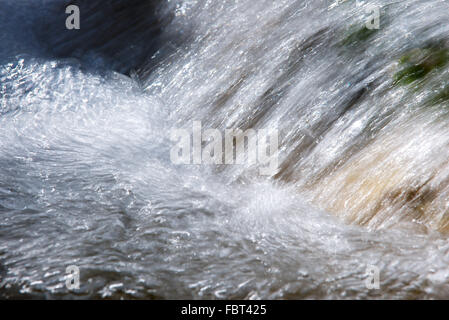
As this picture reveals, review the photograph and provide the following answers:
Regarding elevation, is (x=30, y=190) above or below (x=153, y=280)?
above

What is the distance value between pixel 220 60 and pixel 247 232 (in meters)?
2.22

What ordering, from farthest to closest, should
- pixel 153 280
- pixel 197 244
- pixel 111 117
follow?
pixel 111 117
pixel 197 244
pixel 153 280

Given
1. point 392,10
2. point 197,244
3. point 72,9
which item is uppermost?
point 72,9

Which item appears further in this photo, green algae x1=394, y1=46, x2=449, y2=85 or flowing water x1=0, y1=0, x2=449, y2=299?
green algae x1=394, y1=46, x2=449, y2=85

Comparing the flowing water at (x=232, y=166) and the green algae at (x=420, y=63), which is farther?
the green algae at (x=420, y=63)

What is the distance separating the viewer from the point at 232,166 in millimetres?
3688

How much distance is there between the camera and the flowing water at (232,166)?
2449mm

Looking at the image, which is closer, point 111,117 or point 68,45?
point 111,117

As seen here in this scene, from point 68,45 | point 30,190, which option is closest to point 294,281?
point 30,190

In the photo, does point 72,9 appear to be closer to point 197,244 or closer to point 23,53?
point 23,53

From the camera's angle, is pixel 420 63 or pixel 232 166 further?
pixel 232 166

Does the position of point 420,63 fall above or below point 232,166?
above

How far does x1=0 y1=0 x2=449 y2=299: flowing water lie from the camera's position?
2449 mm

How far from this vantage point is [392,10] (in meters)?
3.93
